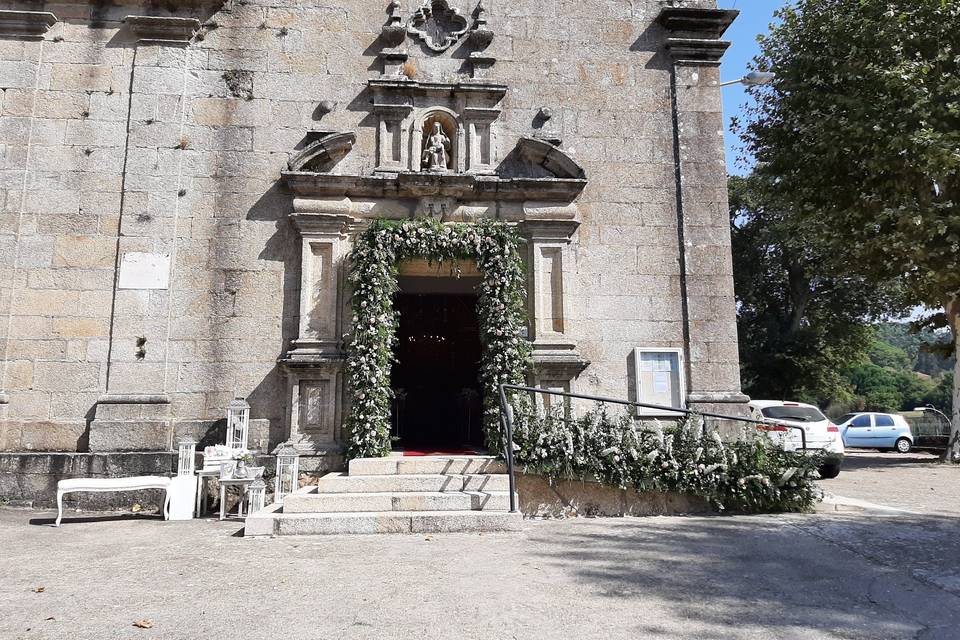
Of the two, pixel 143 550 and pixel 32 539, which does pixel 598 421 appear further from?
pixel 32 539

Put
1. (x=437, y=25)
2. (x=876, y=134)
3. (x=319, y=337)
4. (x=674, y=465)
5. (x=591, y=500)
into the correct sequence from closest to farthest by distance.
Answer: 1. (x=674, y=465)
2. (x=591, y=500)
3. (x=319, y=337)
4. (x=437, y=25)
5. (x=876, y=134)

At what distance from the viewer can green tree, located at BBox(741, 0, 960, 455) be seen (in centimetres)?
1020

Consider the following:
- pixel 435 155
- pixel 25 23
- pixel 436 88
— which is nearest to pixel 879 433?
pixel 435 155

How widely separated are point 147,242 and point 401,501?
4506 millimetres

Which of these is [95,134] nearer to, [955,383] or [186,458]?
[186,458]

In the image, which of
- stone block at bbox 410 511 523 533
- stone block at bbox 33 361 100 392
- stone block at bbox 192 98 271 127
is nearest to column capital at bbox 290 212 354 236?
stone block at bbox 192 98 271 127

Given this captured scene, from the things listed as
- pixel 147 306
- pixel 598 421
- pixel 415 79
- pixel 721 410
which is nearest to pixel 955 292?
pixel 721 410

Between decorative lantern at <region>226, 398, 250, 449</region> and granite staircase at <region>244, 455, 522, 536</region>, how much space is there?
109cm

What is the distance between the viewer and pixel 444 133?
8227 millimetres

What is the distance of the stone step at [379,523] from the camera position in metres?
5.57

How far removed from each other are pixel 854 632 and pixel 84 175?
8.77 meters

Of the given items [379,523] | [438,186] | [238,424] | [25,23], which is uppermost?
[25,23]

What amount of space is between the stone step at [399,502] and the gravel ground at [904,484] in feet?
16.0

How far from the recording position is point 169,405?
732cm
